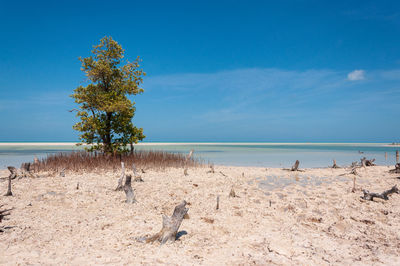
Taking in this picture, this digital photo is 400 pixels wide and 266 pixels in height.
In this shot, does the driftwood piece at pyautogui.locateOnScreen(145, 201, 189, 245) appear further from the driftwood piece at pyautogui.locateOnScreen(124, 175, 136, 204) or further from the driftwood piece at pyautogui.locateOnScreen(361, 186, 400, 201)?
the driftwood piece at pyautogui.locateOnScreen(361, 186, 400, 201)

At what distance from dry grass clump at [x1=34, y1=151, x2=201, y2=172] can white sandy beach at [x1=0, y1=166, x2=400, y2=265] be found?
3.48 m

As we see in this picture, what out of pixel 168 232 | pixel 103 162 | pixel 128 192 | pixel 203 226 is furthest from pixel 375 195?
pixel 103 162

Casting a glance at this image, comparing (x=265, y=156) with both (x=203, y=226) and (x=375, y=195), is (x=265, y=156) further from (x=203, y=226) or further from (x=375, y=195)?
(x=203, y=226)

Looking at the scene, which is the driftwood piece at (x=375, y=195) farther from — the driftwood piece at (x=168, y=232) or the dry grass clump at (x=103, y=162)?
the dry grass clump at (x=103, y=162)

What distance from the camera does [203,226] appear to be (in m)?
4.92

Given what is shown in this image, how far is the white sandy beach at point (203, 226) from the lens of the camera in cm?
376

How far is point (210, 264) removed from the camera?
3545 millimetres

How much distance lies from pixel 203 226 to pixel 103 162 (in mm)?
8500

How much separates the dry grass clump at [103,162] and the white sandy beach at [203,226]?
11.4ft

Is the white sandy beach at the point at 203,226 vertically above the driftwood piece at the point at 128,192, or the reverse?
the driftwood piece at the point at 128,192

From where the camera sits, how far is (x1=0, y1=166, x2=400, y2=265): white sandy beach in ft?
12.3

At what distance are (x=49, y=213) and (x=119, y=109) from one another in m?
8.14

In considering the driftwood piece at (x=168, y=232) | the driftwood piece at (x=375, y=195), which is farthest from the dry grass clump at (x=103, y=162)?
the driftwood piece at (x=375, y=195)

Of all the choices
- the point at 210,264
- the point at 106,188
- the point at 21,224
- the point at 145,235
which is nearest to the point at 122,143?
the point at 106,188
